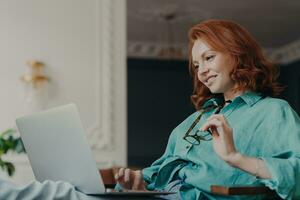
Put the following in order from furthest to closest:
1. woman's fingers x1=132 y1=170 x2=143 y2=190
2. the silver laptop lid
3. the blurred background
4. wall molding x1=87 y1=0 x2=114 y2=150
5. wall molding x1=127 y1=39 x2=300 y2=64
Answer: wall molding x1=127 y1=39 x2=300 y2=64 → wall molding x1=87 y1=0 x2=114 y2=150 → the blurred background → woman's fingers x1=132 y1=170 x2=143 y2=190 → the silver laptop lid

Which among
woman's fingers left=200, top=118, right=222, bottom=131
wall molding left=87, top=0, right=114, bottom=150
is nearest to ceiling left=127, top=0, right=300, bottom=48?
wall molding left=87, top=0, right=114, bottom=150

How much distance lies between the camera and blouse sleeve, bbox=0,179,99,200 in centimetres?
145

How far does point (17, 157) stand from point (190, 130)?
9.81 feet

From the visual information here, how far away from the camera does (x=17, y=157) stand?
15.2 ft

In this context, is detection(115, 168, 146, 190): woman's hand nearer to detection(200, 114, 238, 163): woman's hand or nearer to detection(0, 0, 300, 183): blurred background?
detection(200, 114, 238, 163): woman's hand

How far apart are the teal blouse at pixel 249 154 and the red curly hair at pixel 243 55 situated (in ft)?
0.16

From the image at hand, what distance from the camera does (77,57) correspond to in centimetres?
480

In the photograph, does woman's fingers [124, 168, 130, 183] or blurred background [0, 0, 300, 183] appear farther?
blurred background [0, 0, 300, 183]

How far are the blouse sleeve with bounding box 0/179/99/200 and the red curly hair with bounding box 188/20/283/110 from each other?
23.5 inches

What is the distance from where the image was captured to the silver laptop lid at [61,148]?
1.52 meters

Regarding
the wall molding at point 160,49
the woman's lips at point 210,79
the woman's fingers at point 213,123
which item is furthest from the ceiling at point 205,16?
the woman's fingers at point 213,123

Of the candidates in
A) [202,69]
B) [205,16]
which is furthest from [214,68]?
[205,16]

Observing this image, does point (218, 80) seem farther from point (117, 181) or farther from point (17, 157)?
point (17, 157)

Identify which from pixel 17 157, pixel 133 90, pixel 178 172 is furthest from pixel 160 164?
pixel 133 90
